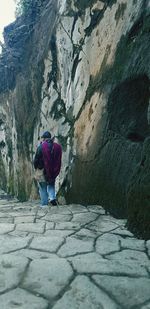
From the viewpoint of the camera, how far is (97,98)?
6.12m

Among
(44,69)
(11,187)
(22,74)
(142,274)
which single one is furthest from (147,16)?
(11,187)

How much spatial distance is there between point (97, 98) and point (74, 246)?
3.09m

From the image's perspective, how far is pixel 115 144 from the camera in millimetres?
5293

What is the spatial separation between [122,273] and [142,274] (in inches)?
6.4

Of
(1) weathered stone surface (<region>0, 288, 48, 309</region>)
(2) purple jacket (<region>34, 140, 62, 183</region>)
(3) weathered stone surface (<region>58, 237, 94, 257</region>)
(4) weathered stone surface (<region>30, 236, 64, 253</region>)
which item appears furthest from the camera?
(2) purple jacket (<region>34, 140, 62, 183</region>)

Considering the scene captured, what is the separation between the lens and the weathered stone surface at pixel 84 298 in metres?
2.41

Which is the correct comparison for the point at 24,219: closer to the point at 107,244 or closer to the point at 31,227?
the point at 31,227

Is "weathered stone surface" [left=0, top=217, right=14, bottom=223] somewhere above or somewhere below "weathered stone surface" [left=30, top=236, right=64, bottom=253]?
above

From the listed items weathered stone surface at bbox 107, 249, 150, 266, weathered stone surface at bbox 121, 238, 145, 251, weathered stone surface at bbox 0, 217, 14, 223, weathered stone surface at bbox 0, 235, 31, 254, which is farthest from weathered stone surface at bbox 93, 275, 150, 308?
weathered stone surface at bbox 0, 217, 14, 223

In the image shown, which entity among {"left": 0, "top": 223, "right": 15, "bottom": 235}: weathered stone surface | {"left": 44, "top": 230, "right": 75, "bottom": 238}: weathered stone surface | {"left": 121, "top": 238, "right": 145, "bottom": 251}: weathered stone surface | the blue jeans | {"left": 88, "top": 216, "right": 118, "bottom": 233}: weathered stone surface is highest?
the blue jeans

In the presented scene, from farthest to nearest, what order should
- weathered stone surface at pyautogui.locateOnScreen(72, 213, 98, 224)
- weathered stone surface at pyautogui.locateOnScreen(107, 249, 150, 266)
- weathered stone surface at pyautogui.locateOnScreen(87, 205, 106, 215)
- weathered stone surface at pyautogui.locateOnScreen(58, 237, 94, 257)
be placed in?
1. weathered stone surface at pyautogui.locateOnScreen(87, 205, 106, 215)
2. weathered stone surface at pyautogui.locateOnScreen(72, 213, 98, 224)
3. weathered stone surface at pyautogui.locateOnScreen(58, 237, 94, 257)
4. weathered stone surface at pyautogui.locateOnScreen(107, 249, 150, 266)

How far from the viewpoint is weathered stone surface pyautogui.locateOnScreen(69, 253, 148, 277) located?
3.00 metres

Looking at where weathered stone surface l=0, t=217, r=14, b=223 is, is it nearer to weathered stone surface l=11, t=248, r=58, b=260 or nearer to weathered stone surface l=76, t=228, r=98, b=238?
weathered stone surface l=76, t=228, r=98, b=238

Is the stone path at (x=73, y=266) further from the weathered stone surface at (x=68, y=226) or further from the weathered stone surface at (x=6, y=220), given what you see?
the weathered stone surface at (x=6, y=220)
